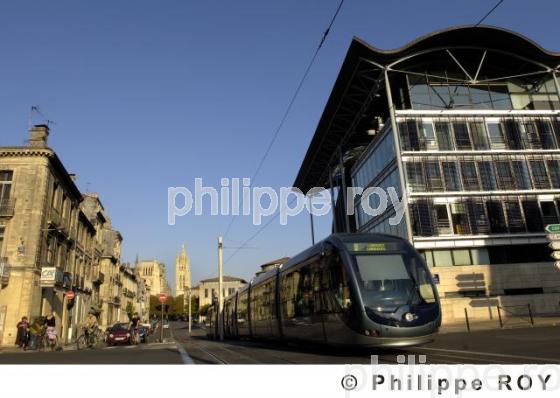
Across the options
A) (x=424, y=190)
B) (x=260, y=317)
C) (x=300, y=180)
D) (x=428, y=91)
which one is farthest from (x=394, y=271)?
(x=300, y=180)

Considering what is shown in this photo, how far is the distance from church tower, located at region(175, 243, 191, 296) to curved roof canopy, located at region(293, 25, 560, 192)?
421 ft

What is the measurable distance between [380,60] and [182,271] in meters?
141

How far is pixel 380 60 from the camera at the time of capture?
115 ft

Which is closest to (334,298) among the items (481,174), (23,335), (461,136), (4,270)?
(23,335)

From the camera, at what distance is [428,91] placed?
36250 mm

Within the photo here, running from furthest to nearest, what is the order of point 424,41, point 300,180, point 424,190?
1. point 300,180
2. point 424,41
3. point 424,190

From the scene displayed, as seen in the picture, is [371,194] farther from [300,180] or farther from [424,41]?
[300,180]

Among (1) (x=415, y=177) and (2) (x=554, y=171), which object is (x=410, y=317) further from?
(2) (x=554, y=171)

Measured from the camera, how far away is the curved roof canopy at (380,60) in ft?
115

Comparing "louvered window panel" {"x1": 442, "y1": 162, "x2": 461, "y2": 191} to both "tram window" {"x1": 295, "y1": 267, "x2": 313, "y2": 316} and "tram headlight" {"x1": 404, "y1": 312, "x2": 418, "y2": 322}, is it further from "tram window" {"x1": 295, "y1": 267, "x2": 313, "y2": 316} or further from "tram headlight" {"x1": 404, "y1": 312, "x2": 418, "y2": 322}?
"tram headlight" {"x1": 404, "y1": 312, "x2": 418, "y2": 322}

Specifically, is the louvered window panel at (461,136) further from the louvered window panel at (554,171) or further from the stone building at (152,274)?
the stone building at (152,274)

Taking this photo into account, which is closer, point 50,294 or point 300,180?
point 50,294

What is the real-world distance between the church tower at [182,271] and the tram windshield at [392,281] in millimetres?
154568

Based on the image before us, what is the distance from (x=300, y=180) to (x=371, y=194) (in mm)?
19527
